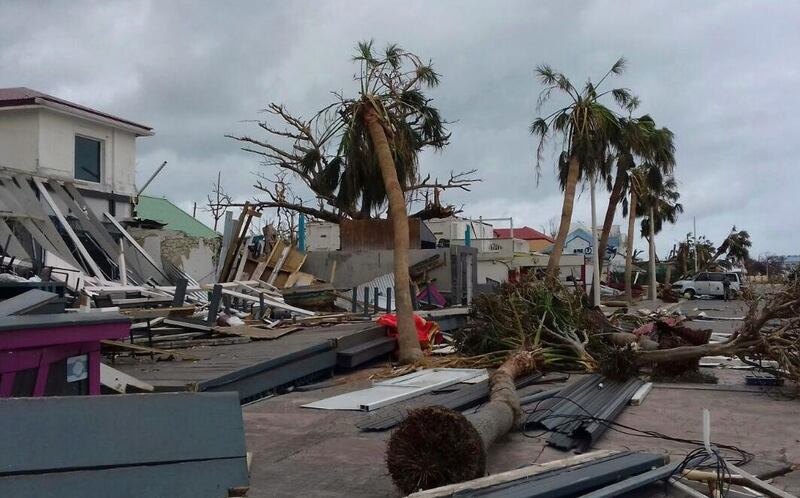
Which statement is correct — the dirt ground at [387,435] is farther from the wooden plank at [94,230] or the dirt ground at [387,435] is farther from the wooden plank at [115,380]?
the wooden plank at [94,230]

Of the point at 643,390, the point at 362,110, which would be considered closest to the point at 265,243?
the point at 362,110

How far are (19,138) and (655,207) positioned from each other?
33189mm

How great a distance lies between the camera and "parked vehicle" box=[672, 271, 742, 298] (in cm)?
4147

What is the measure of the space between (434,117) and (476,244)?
2281 cm

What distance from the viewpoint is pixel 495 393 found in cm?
721

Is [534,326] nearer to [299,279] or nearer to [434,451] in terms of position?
[434,451]

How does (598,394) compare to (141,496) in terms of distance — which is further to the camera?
(598,394)

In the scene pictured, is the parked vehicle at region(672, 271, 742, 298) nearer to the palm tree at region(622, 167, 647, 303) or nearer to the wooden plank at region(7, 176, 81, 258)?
the palm tree at region(622, 167, 647, 303)

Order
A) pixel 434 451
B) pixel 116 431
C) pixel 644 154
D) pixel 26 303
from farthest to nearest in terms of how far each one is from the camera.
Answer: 1. pixel 644 154
2. pixel 26 303
3. pixel 434 451
4. pixel 116 431

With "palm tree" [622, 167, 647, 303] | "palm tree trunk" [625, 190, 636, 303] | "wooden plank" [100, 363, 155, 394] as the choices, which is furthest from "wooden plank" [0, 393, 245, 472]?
"palm tree trunk" [625, 190, 636, 303]

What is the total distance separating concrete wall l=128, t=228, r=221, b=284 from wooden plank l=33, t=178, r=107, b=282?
2890 millimetres

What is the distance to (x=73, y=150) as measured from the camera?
17.8 m

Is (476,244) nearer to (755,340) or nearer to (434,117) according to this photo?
(434,117)

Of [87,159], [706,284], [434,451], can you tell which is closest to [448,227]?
[706,284]
